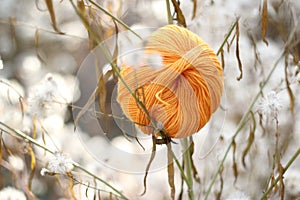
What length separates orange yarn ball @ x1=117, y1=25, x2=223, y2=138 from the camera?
1.52 ft

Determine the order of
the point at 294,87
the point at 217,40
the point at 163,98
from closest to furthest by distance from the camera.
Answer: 1. the point at 163,98
2. the point at 217,40
3. the point at 294,87

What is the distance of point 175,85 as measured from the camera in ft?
1.53

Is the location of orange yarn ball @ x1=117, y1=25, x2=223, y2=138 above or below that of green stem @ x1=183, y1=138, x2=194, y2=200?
above

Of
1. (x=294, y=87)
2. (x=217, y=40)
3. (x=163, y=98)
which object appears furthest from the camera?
(x=294, y=87)

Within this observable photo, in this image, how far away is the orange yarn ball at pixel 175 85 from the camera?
1.52 ft

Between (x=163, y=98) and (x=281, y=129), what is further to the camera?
(x=281, y=129)

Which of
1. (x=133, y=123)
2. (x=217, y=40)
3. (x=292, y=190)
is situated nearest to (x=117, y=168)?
(x=133, y=123)

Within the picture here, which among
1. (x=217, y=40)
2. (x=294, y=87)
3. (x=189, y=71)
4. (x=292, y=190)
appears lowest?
(x=292, y=190)

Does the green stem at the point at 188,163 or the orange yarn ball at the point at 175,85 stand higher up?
the orange yarn ball at the point at 175,85

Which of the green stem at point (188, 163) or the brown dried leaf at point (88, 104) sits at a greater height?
the brown dried leaf at point (88, 104)

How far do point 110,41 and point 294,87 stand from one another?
0.62 m

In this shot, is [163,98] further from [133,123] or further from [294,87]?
[294,87]

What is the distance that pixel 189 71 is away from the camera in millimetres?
471

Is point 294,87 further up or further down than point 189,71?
further down
